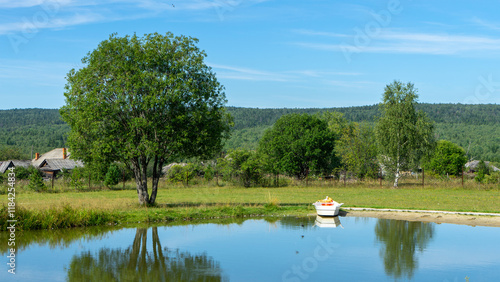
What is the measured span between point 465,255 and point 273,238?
279 inches

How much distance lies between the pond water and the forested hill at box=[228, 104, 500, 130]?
127728mm

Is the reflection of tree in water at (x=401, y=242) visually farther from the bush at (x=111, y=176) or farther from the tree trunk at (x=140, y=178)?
the bush at (x=111, y=176)

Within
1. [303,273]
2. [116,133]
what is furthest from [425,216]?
[116,133]

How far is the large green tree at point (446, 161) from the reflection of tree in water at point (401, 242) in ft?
197

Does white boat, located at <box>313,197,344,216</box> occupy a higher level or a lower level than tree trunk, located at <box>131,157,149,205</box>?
lower

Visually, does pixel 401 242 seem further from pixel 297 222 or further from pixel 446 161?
pixel 446 161

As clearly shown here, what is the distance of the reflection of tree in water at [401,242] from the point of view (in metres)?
15.3

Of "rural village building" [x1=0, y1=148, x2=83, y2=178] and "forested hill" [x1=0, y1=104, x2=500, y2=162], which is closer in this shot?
"rural village building" [x1=0, y1=148, x2=83, y2=178]

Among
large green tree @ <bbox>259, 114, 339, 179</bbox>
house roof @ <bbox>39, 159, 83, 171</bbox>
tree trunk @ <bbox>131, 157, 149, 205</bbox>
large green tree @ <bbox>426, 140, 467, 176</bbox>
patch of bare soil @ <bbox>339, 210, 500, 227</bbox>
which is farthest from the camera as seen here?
large green tree @ <bbox>426, 140, 467, 176</bbox>

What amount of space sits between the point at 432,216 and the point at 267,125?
5014 inches

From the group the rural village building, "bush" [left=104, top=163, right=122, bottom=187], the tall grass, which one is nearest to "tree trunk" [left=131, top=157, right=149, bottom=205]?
the tall grass

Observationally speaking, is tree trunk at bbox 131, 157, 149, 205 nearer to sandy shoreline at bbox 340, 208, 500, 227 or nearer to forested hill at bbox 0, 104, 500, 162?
sandy shoreline at bbox 340, 208, 500, 227

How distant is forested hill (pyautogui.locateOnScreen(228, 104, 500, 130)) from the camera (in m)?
152

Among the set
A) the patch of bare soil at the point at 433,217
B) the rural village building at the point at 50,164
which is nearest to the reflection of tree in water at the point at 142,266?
the patch of bare soil at the point at 433,217
